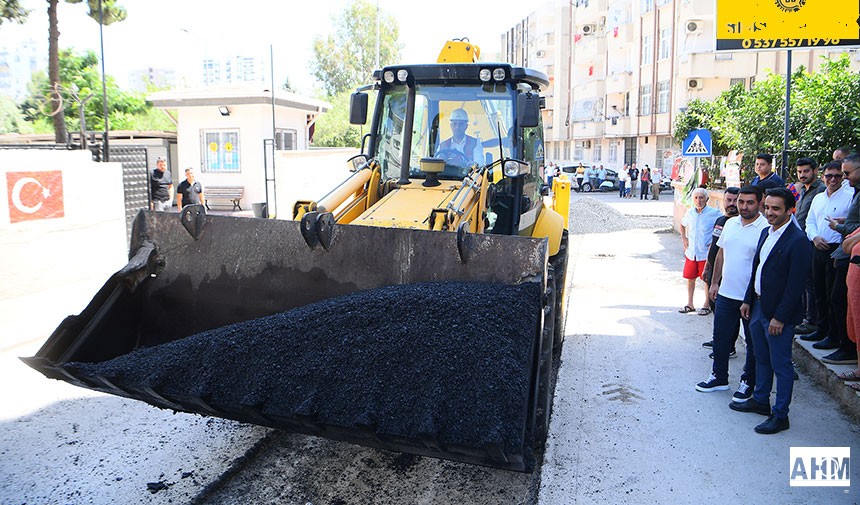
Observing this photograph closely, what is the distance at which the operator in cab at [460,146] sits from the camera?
20.6 feet

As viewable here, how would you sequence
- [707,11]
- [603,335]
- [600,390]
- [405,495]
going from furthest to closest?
1. [707,11]
2. [603,335]
3. [600,390]
4. [405,495]

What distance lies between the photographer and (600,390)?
610cm

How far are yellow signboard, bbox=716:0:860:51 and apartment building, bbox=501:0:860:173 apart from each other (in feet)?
56.5

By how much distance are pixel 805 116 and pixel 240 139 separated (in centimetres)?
1574

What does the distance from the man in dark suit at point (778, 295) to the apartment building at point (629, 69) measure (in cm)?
2199

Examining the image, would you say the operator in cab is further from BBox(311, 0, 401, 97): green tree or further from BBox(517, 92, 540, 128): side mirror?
BBox(311, 0, 401, 97): green tree

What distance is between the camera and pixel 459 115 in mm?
6332

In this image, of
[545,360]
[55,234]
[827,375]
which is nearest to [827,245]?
[827,375]

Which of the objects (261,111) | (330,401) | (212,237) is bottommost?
(330,401)

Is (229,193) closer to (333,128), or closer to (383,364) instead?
(383,364)

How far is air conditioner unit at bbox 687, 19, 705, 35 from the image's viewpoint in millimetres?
35250

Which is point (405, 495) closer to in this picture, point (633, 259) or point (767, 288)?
point (767, 288)

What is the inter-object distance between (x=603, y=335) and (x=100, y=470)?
17.5 feet

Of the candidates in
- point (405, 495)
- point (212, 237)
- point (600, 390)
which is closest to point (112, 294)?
point (212, 237)
